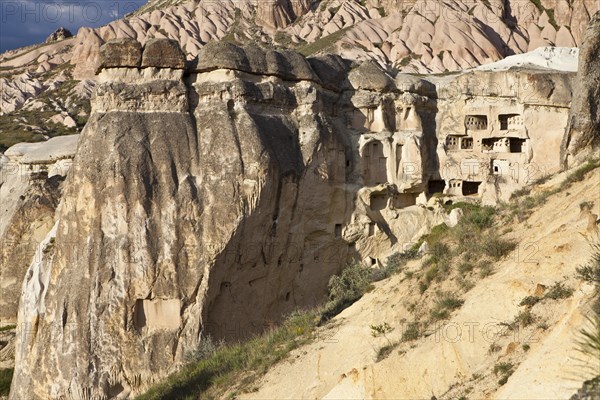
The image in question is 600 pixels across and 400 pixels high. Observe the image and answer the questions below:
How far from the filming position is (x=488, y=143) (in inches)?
907

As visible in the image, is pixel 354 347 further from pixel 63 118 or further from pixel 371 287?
pixel 63 118

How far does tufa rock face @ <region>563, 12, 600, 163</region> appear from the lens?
17109 millimetres

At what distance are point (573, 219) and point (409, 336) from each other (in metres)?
3.11

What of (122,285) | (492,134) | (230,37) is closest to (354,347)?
(122,285)

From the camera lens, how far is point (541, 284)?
9.06 meters

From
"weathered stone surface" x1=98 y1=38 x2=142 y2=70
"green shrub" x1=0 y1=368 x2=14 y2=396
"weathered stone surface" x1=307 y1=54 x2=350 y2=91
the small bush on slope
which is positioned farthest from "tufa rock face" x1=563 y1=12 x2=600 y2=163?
"green shrub" x1=0 y1=368 x2=14 y2=396

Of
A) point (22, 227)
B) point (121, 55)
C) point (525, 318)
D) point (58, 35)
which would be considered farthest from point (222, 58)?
point (58, 35)

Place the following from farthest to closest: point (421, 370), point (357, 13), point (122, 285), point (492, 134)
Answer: point (357, 13)
point (492, 134)
point (122, 285)
point (421, 370)

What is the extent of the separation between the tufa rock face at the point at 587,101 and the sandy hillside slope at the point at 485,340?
5.38 meters

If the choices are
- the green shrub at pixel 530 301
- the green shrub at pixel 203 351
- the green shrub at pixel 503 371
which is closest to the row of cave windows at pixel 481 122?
the green shrub at pixel 203 351

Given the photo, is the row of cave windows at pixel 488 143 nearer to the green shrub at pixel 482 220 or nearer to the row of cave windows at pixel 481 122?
the row of cave windows at pixel 481 122

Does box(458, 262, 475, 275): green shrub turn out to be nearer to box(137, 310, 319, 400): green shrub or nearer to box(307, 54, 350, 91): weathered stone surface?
box(137, 310, 319, 400): green shrub

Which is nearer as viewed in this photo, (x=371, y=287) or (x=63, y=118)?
(x=371, y=287)

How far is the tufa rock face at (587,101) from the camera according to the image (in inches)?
674
